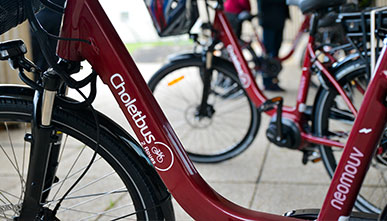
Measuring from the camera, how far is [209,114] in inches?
151

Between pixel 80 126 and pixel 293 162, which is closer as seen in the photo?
pixel 80 126

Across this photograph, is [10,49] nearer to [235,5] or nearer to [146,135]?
[146,135]

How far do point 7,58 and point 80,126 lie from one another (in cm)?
32

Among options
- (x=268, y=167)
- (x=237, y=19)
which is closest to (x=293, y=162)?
(x=268, y=167)

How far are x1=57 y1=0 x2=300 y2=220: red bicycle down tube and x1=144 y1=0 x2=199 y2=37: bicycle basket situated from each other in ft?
4.37

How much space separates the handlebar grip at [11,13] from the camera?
165cm

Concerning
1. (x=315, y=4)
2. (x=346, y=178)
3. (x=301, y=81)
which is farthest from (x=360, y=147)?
(x=301, y=81)

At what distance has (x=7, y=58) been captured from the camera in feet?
5.73

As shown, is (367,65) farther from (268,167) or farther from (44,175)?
(44,175)

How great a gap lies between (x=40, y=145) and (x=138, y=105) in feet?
1.14

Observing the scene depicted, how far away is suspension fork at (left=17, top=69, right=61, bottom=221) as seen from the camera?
5.85 feet

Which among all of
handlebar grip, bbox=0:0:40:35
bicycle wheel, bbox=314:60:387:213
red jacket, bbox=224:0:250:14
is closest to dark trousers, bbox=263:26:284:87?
red jacket, bbox=224:0:250:14

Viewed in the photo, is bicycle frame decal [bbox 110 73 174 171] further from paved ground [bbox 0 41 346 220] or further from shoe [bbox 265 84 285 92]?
shoe [bbox 265 84 285 92]

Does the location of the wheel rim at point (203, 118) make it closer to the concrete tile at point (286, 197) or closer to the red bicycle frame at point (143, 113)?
the concrete tile at point (286, 197)
